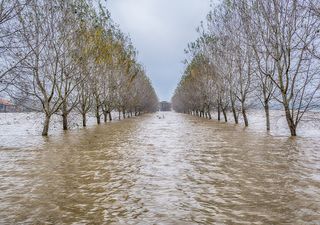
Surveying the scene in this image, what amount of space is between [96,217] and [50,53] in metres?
18.2

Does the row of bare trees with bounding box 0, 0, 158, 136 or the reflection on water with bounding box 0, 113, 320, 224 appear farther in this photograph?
the row of bare trees with bounding box 0, 0, 158, 136

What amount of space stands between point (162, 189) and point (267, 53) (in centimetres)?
1477

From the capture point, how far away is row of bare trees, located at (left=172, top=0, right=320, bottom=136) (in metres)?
18.3

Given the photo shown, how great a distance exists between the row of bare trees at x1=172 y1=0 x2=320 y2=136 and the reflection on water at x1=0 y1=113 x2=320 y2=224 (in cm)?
578

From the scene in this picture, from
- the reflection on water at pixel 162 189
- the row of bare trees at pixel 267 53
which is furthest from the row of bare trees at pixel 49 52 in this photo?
the row of bare trees at pixel 267 53

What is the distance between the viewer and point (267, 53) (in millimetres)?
19375

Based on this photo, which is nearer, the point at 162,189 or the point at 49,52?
the point at 162,189

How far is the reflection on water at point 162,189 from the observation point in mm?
5250

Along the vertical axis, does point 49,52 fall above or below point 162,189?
above

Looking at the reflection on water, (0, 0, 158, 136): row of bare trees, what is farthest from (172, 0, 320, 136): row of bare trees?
(0, 0, 158, 136): row of bare trees

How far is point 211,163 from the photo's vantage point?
33.2ft

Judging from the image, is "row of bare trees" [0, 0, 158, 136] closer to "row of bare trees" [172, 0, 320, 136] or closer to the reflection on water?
the reflection on water

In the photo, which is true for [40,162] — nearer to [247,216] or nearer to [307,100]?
[247,216]

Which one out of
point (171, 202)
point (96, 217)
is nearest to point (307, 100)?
point (171, 202)
